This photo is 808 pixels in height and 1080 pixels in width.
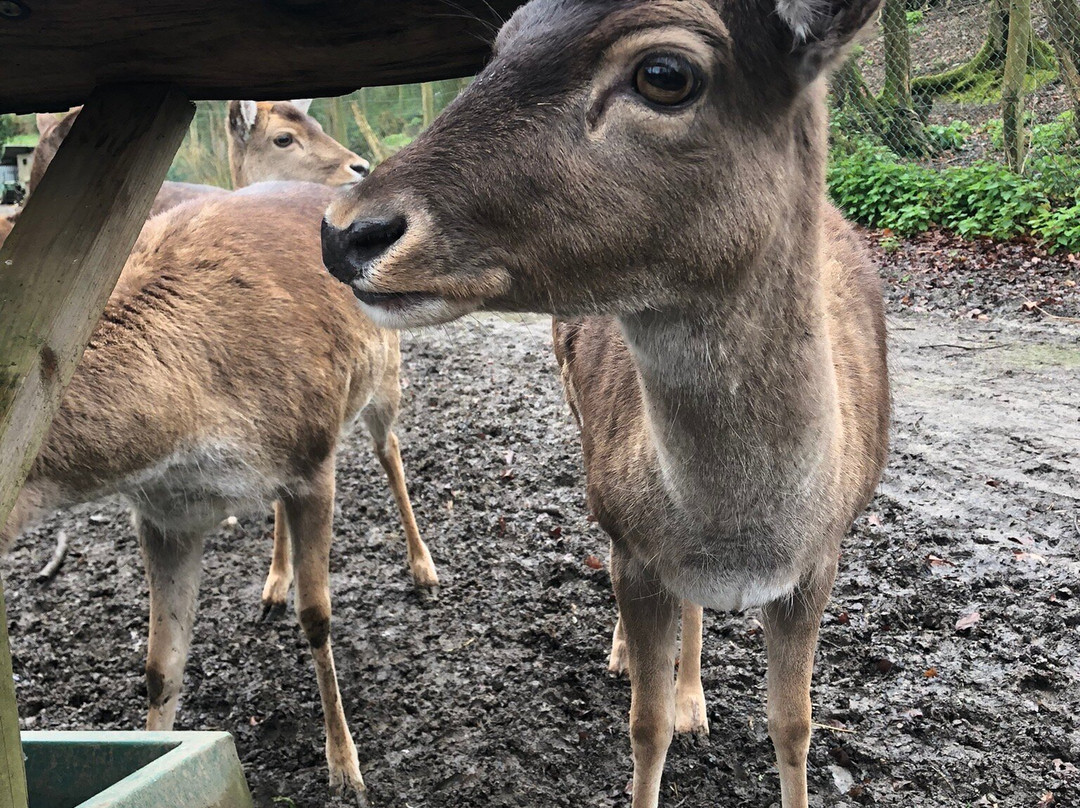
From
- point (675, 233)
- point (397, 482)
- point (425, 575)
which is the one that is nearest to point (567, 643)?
point (425, 575)

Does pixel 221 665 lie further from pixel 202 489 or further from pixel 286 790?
pixel 202 489

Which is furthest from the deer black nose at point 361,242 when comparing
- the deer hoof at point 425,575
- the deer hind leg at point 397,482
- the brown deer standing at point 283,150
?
the brown deer standing at point 283,150

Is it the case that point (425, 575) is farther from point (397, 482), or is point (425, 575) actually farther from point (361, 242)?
point (361, 242)

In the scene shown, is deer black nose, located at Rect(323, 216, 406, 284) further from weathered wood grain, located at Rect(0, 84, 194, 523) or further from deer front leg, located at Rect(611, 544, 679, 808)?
deer front leg, located at Rect(611, 544, 679, 808)

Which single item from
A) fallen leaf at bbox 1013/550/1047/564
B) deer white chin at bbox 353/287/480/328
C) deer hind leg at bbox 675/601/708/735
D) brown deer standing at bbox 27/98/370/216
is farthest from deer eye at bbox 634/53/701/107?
brown deer standing at bbox 27/98/370/216

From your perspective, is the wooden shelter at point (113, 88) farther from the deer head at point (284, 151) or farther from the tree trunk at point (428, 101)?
the tree trunk at point (428, 101)

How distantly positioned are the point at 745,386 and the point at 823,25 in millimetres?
766

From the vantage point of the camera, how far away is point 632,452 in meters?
2.69

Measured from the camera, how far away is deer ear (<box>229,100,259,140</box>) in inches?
289

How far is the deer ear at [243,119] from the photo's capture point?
24.1ft

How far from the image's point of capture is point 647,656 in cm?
287

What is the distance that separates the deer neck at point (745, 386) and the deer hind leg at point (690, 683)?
135 centimetres

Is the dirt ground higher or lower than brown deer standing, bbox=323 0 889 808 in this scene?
lower

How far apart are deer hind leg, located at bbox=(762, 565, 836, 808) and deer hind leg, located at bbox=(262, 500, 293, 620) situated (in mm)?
2697
